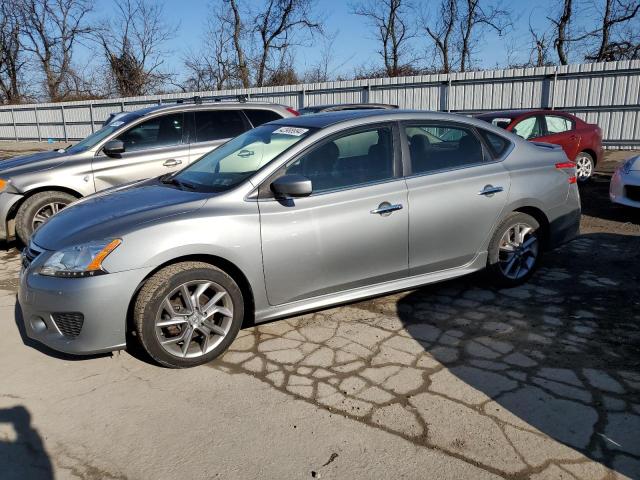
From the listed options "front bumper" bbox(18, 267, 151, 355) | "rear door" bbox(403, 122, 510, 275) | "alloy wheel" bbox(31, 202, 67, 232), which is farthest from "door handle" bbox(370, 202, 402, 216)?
"alloy wheel" bbox(31, 202, 67, 232)

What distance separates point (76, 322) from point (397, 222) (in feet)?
7.78

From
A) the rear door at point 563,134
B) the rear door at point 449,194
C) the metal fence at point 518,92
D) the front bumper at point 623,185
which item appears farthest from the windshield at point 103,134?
the rear door at point 563,134

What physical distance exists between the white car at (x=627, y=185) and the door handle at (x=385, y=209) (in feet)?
15.9

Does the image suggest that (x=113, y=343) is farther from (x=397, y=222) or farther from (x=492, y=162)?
(x=492, y=162)

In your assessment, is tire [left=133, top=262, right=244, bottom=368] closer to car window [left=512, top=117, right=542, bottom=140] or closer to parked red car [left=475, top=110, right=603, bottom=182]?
parked red car [left=475, top=110, right=603, bottom=182]

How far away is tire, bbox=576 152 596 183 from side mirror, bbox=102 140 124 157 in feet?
27.0

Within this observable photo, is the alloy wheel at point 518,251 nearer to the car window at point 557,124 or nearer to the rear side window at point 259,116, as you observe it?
the rear side window at point 259,116

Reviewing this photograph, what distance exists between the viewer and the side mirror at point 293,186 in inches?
143

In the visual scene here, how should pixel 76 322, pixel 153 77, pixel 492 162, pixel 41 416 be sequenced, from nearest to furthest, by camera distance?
pixel 41 416 < pixel 76 322 < pixel 492 162 < pixel 153 77

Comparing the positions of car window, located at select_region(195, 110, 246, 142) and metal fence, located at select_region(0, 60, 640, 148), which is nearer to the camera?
car window, located at select_region(195, 110, 246, 142)

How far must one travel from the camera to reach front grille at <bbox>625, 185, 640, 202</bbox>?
7.25 meters

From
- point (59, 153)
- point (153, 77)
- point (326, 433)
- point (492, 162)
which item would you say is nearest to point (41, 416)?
point (326, 433)

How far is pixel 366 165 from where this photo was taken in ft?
13.8

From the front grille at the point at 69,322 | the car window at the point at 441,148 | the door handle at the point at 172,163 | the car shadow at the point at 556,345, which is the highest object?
the car window at the point at 441,148
